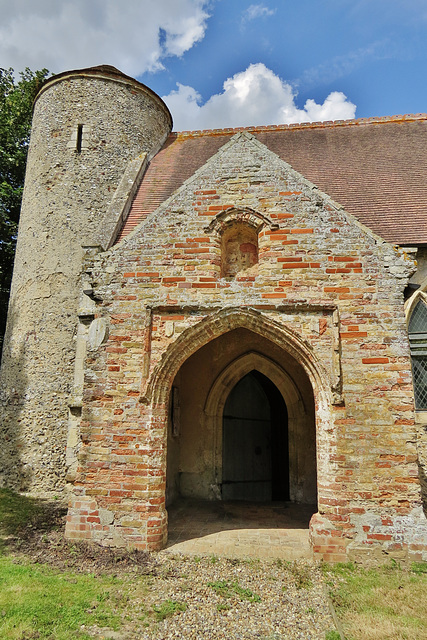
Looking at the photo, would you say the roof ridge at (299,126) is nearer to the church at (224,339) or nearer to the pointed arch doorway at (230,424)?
the church at (224,339)

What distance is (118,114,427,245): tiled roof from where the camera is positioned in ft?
26.5

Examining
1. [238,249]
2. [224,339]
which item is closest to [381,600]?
[238,249]

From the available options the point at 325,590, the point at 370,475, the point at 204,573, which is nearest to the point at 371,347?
the point at 370,475

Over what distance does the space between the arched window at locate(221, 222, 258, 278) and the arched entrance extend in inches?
137

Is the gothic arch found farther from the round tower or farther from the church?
the round tower

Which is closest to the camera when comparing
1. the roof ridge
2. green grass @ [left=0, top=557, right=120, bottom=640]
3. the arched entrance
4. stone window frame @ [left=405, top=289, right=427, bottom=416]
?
green grass @ [left=0, top=557, right=120, bottom=640]

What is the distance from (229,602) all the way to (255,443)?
5.20m

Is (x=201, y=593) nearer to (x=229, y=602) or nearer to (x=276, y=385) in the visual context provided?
(x=229, y=602)

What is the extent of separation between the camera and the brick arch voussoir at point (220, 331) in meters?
5.81

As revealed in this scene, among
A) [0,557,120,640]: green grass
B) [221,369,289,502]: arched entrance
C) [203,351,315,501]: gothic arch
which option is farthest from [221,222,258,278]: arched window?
[0,557,120,640]: green grass

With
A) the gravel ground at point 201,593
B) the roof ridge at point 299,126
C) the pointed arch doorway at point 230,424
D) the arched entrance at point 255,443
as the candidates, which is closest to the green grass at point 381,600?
the gravel ground at point 201,593

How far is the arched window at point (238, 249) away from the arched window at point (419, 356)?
11.6 ft

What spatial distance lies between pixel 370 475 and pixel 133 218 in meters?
6.00

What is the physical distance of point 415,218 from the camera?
7.97m
